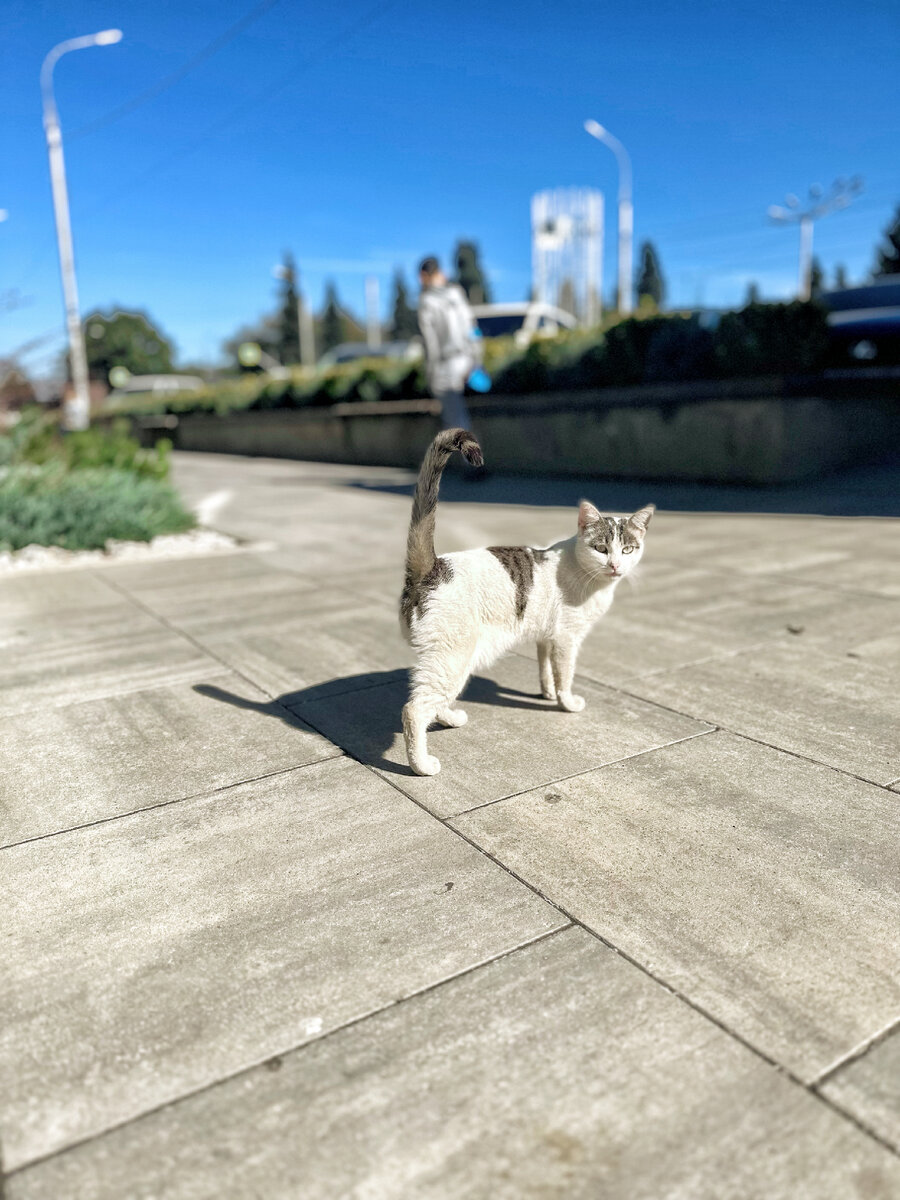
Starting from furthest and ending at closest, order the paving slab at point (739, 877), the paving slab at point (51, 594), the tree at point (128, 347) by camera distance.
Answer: the tree at point (128, 347) → the paving slab at point (51, 594) → the paving slab at point (739, 877)

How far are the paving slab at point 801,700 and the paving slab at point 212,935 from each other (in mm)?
1422

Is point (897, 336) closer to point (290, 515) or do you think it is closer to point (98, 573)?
point (290, 515)

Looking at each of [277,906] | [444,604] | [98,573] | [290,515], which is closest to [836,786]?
[444,604]

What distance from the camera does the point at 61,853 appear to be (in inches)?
103

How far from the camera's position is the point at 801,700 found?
3.67m

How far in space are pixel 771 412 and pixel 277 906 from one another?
26.9ft

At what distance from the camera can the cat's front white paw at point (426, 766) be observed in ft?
9.90

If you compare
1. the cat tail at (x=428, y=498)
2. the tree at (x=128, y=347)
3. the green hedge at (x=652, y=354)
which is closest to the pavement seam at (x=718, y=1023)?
the cat tail at (x=428, y=498)

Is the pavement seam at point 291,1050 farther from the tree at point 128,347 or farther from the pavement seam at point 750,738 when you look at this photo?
the tree at point 128,347

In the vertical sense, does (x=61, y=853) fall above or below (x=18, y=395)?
below

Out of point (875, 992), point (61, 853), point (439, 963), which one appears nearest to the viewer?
point (875, 992)

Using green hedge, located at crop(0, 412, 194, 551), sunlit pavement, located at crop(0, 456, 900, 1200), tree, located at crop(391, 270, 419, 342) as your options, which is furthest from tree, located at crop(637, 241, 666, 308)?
sunlit pavement, located at crop(0, 456, 900, 1200)

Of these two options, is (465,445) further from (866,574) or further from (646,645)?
(866,574)

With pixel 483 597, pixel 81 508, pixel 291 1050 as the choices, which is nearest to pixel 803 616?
pixel 483 597
